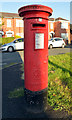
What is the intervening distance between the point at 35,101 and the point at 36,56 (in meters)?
0.98

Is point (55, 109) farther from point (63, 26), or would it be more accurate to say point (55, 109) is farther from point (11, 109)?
point (63, 26)

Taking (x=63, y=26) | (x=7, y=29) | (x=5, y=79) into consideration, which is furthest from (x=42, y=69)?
(x=63, y=26)

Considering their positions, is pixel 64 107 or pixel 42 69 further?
pixel 64 107

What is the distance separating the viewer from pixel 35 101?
2.73m

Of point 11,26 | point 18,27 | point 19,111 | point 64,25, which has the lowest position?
point 19,111

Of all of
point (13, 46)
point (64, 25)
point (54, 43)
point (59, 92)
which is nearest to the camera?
point (59, 92)

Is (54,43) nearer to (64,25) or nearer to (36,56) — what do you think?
(36,56)

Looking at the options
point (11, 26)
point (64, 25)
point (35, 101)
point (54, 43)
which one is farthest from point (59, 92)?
point (64, 25)

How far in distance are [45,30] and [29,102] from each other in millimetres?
1624

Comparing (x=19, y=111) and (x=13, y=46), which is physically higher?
(x=13, y=46)

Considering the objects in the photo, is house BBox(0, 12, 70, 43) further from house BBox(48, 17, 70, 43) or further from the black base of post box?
the black base of post box

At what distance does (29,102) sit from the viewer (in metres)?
2.78

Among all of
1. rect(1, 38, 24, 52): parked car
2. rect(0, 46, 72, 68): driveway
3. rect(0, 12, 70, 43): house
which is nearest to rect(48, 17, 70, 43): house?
rect(0, 12, 70, 43): house

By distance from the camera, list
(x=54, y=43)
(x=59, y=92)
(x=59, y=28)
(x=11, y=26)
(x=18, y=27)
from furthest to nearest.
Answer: (x=59, y=28)
(x=18, y=27)
(x=11, y=26)
(x=54, y=43)
(x=59, y=92)
